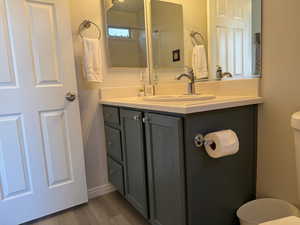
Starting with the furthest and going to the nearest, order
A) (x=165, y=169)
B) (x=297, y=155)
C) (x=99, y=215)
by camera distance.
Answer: (x=99, y=215), (x=165, y=169), (x=297, y=155)

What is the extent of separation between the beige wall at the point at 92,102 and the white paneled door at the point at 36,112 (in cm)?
16

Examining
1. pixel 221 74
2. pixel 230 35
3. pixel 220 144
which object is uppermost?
pixel 230 35

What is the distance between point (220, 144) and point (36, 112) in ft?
4.30

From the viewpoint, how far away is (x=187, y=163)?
3.16 feet

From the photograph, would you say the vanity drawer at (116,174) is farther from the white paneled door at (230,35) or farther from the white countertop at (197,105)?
the white paneled door at (230,35)

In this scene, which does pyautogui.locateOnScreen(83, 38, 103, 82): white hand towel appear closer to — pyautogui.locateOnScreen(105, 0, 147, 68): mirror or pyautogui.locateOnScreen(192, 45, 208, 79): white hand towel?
pyautogui.locateOnScreen(105, 0, 147, 68): mirror

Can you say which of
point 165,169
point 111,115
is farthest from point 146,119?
point 111,115

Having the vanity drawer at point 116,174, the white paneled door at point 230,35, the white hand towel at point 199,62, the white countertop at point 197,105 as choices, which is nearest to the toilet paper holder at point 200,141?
the white countertop at point 197,105

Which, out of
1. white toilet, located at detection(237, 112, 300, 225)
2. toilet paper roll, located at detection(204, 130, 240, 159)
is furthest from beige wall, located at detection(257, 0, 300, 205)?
toilet paper roll, located at detection(204, 130, 240, 159)

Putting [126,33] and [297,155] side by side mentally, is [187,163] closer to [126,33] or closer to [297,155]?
[297,155]

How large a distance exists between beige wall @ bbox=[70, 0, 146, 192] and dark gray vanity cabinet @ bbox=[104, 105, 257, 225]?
1.71 feet

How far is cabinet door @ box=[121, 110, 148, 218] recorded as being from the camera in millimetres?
1289

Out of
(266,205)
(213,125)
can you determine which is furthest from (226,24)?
(266,205)

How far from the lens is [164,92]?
1954mm
